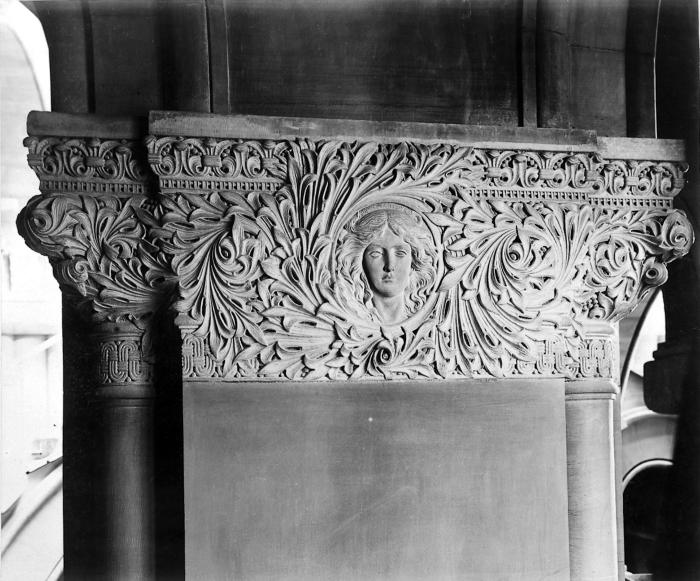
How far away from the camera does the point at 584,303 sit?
329cm

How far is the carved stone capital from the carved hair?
28.2 inches

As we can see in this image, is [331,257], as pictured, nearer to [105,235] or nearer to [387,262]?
[387,262]

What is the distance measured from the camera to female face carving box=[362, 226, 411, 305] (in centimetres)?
306

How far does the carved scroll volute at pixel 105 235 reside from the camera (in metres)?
2.94

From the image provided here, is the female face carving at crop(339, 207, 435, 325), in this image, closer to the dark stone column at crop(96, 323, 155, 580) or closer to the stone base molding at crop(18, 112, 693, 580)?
the stone base molding at crop(18, 112, 693, 580)

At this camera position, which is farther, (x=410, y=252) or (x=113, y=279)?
(x=410, y=252)

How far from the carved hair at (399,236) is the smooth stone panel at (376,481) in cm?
36

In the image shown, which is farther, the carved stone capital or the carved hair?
the carved hair

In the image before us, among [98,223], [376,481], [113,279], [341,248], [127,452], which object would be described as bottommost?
[376,481]

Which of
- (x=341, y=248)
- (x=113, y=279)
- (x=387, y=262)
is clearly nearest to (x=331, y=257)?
(x=341, y=248)

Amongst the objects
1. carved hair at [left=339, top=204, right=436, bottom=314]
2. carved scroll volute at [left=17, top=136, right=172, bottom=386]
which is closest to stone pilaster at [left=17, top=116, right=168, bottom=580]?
carved scroll volute at [left=17, top=136, right=172, bottom=386]

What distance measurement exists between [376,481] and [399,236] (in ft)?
3.11

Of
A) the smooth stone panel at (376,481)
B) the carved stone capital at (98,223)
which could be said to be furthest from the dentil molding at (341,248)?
the smooth stone panel at (376,481)

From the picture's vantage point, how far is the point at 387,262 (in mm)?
3061
